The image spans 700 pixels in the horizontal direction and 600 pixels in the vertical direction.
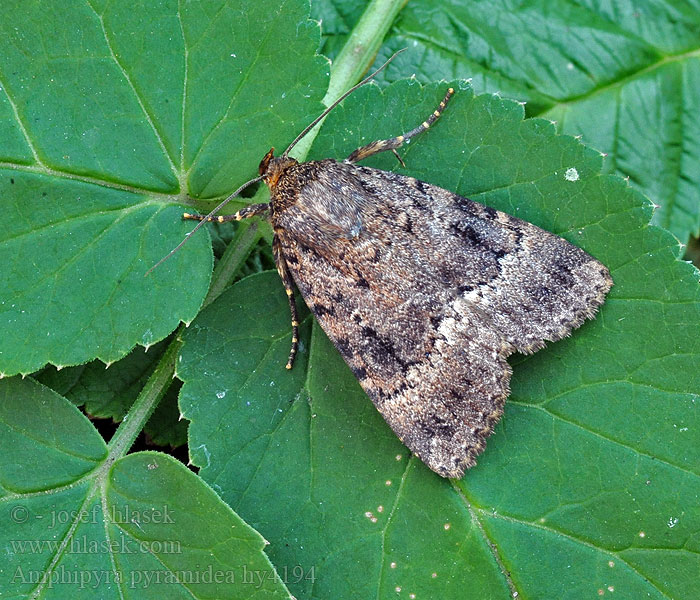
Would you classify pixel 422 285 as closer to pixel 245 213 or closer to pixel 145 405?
pixel 245 213

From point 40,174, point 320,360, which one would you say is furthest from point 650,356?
point 40,174

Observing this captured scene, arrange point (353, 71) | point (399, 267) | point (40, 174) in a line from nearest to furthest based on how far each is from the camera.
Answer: point (40, 174), point (399, 267), point (353, 71)

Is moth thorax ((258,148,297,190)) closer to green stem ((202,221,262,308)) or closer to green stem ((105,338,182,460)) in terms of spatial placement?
green stem ((202,221,262,308))

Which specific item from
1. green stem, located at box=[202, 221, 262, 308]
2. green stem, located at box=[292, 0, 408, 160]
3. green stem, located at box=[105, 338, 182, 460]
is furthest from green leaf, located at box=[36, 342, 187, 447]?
green stem, located at box=[292, 0, 408, 160]

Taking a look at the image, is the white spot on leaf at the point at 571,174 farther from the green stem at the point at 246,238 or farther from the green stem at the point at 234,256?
the green stem at the point at 234,256

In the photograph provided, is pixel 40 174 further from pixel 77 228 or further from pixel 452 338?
pixel 452 338

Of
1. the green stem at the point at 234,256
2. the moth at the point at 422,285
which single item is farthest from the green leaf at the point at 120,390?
the moth at the point at 422,285

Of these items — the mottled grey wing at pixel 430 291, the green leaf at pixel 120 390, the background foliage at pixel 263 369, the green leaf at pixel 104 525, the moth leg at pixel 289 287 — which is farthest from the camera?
the green leaf at pixel 120 390
